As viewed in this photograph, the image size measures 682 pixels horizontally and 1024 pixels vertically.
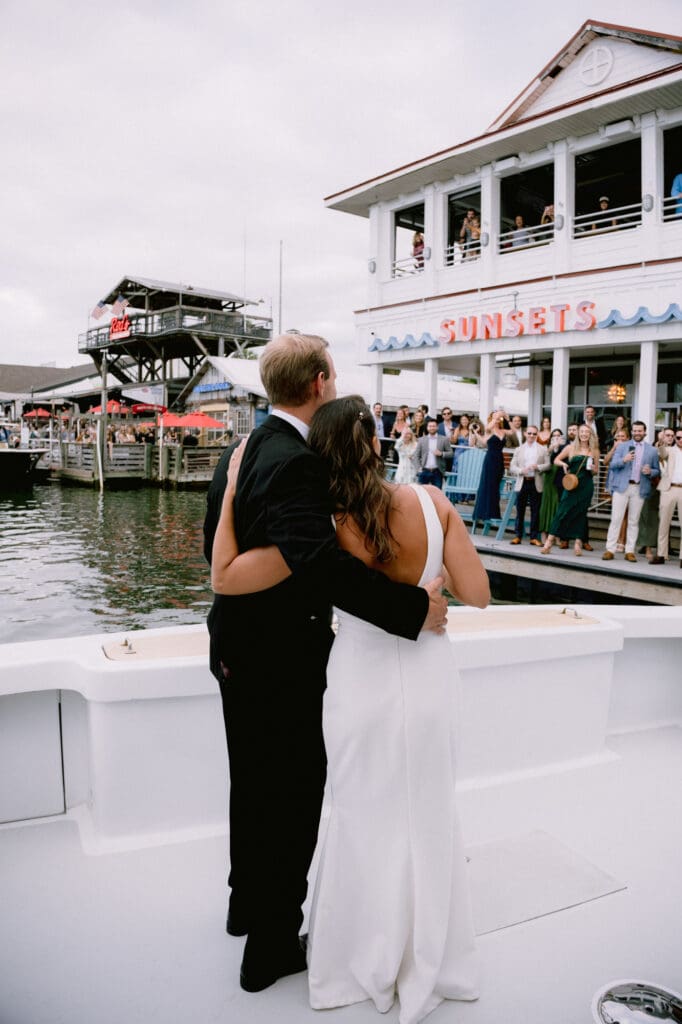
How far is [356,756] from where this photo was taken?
1710 mm

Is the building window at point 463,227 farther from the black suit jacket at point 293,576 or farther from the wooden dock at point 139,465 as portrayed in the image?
the wooden dock at point 139,465

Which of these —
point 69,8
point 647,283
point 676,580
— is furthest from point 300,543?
point 647,283

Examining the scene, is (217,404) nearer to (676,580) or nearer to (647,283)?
(647,283)

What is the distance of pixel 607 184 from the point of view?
1349cm

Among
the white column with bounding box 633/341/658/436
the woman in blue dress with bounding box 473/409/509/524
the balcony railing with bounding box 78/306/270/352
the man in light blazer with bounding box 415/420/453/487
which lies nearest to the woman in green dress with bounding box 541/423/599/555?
the woman in blue dress with bounding box 473/409/509/524

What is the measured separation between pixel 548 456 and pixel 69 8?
24.9 ft

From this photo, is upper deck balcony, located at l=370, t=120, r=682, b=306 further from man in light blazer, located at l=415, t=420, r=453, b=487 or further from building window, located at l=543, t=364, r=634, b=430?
man in light blazer, located at l=415, t=420, r=453, b=487

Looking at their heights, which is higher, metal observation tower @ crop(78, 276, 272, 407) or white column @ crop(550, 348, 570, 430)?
metal observation tower @ crop(78, 276, 272, 407)

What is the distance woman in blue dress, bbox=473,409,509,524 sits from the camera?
9992 millimetres

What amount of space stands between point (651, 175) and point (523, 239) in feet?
9.05

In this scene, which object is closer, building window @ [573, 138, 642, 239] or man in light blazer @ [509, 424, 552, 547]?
man in light blazer @ [509, 424, 552, 547]

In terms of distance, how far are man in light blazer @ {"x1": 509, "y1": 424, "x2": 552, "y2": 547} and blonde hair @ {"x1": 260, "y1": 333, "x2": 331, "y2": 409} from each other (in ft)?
26.4

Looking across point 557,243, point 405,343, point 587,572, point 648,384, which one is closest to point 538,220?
point 557,243

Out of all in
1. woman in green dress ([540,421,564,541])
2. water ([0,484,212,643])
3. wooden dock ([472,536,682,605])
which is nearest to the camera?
wooden dock ([472,536,682,605])
